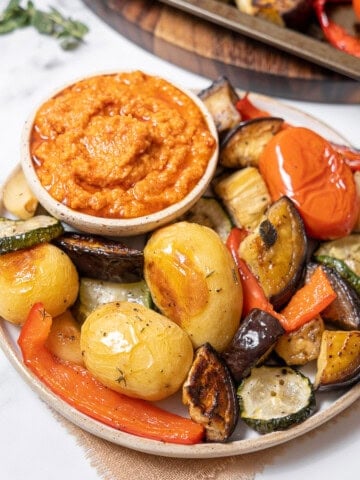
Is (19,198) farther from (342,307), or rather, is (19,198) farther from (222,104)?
(342,307)

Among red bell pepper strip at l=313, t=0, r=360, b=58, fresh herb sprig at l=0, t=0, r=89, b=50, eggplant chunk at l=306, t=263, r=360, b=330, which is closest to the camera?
eggplant chunk at l=306, t=263, r=360, b=330

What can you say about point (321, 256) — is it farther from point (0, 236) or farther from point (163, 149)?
point (0, 236)

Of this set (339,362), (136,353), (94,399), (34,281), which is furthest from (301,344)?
(34,281)

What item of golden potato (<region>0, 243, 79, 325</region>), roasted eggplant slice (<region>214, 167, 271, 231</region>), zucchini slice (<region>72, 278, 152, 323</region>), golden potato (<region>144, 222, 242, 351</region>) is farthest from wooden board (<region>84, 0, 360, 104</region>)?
golden potato (<region>0, 243, 79, 325</region>)

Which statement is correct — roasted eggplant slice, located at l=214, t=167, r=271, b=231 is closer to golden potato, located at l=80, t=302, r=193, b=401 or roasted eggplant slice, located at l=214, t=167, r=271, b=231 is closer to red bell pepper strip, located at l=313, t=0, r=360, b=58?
golden potato, located at l=80, t=302, r=193, b=401

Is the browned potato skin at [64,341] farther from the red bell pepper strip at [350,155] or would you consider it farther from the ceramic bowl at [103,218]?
the red bell pepper strip at [350,155]

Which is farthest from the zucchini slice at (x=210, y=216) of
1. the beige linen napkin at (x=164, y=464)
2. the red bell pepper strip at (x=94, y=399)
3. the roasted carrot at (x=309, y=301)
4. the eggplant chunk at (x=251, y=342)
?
the beige linen napkin at (x=164, y=464)

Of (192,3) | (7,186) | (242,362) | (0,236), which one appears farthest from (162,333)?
(192,3)
